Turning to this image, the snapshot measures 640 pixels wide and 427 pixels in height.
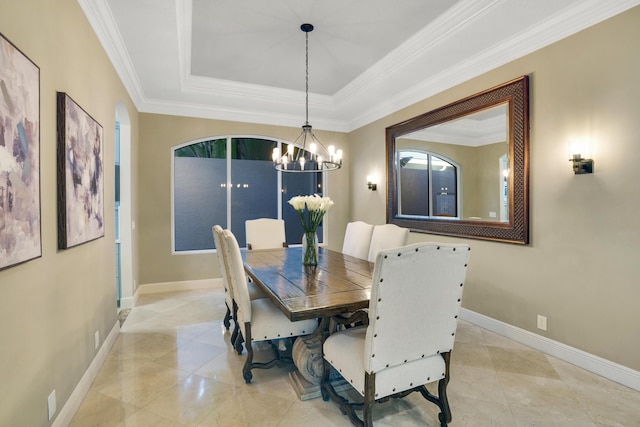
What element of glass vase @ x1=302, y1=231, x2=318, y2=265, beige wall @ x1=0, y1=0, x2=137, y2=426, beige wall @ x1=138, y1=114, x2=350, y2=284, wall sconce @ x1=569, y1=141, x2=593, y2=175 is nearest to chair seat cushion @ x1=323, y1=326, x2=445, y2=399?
glass vase @ x1=302, y1=231, x2=318, y2=265

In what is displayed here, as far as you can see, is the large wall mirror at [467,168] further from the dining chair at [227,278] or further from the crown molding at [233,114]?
the dining chair at [227,278]

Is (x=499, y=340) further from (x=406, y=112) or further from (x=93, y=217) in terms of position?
(x=93, y=217)

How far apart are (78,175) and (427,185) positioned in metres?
3.63

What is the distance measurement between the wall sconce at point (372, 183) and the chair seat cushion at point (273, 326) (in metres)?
3.12

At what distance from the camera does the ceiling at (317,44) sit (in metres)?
2.58

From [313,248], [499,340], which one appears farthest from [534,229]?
[313,248]

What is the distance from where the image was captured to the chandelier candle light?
2.74m

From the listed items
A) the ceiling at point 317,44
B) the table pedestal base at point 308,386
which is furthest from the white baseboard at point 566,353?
the ceiling at point 317,44

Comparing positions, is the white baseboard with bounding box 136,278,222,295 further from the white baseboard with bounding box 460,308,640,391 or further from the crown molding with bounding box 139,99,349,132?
the white baseboard with bounding box 460,308,640,391

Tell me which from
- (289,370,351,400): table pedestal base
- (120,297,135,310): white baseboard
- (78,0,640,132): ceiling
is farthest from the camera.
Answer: (120,297,135,310): white baseboard

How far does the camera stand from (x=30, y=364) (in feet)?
4.88

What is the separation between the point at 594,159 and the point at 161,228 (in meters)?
5.02

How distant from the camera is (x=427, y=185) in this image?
4.18 metres

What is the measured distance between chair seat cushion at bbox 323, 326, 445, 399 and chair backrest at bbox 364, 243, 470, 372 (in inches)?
2.2
